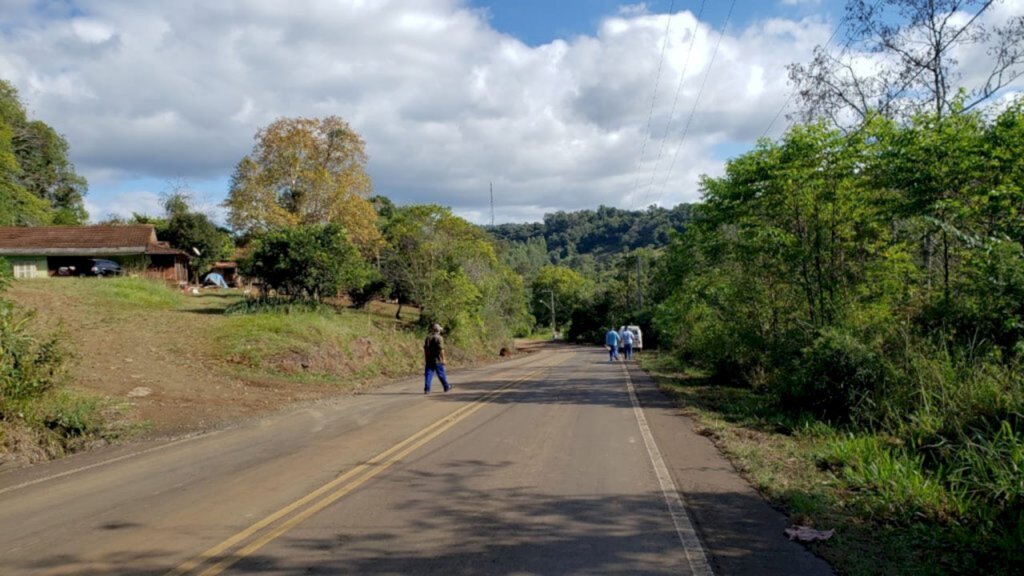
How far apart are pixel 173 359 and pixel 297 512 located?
13399mm

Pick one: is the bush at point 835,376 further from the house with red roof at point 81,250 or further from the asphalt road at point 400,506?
the house with red roof at point 81,250

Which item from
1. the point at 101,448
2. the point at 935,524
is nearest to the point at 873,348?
the point at 935,524

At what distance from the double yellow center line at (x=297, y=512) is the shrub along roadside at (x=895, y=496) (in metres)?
4.44

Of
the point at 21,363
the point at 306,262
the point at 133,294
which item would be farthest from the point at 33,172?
the point at 21,363

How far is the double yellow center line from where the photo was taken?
517cm

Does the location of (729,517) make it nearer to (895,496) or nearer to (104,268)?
(895,496)

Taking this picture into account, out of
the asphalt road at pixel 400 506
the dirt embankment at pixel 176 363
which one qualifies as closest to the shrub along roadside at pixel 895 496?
the asphalt road at pixel 400 506

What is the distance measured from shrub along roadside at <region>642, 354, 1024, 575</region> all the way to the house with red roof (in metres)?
37.8

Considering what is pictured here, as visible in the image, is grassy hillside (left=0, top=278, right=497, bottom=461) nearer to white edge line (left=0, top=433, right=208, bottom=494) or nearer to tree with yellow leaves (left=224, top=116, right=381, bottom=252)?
white edge line (left=0, top=433, right=208, bottom=494)

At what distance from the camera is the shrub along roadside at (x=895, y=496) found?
5.36 m

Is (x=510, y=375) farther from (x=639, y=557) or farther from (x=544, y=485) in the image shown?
(x=639, y=557)

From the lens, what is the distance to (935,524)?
244 inches

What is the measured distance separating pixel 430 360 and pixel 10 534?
1164 cm

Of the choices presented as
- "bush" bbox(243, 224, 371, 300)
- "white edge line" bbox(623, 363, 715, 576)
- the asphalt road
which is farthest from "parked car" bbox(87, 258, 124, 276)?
"white edge line" bbox(623, 363, 715, 576)
